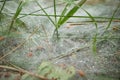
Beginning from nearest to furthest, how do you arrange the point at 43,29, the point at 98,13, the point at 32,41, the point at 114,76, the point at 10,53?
the point at 114,76 → the point at 10,53 → the point at 32,41 → the point at 43,29 → the point at 98,13

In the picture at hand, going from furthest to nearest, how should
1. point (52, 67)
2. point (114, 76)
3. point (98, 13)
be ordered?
point (98, 13) → point (114, 76) → point (52, 67)

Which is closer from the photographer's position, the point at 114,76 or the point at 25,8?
the point at 114,76

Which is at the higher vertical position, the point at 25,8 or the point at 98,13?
the point at 25,8

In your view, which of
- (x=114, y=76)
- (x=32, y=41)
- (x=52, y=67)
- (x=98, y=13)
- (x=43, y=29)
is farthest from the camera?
(x=98, y=13)

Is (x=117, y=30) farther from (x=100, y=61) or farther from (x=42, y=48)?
(x=42, y=48)

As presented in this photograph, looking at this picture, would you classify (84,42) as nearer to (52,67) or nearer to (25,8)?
(52,67)

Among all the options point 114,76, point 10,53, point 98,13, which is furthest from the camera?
point 98,13

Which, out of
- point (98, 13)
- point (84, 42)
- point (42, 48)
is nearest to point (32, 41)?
point (42, 48)

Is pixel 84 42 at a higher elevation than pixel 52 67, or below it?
below

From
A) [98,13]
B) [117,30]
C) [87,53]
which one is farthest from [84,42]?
[98,13]
